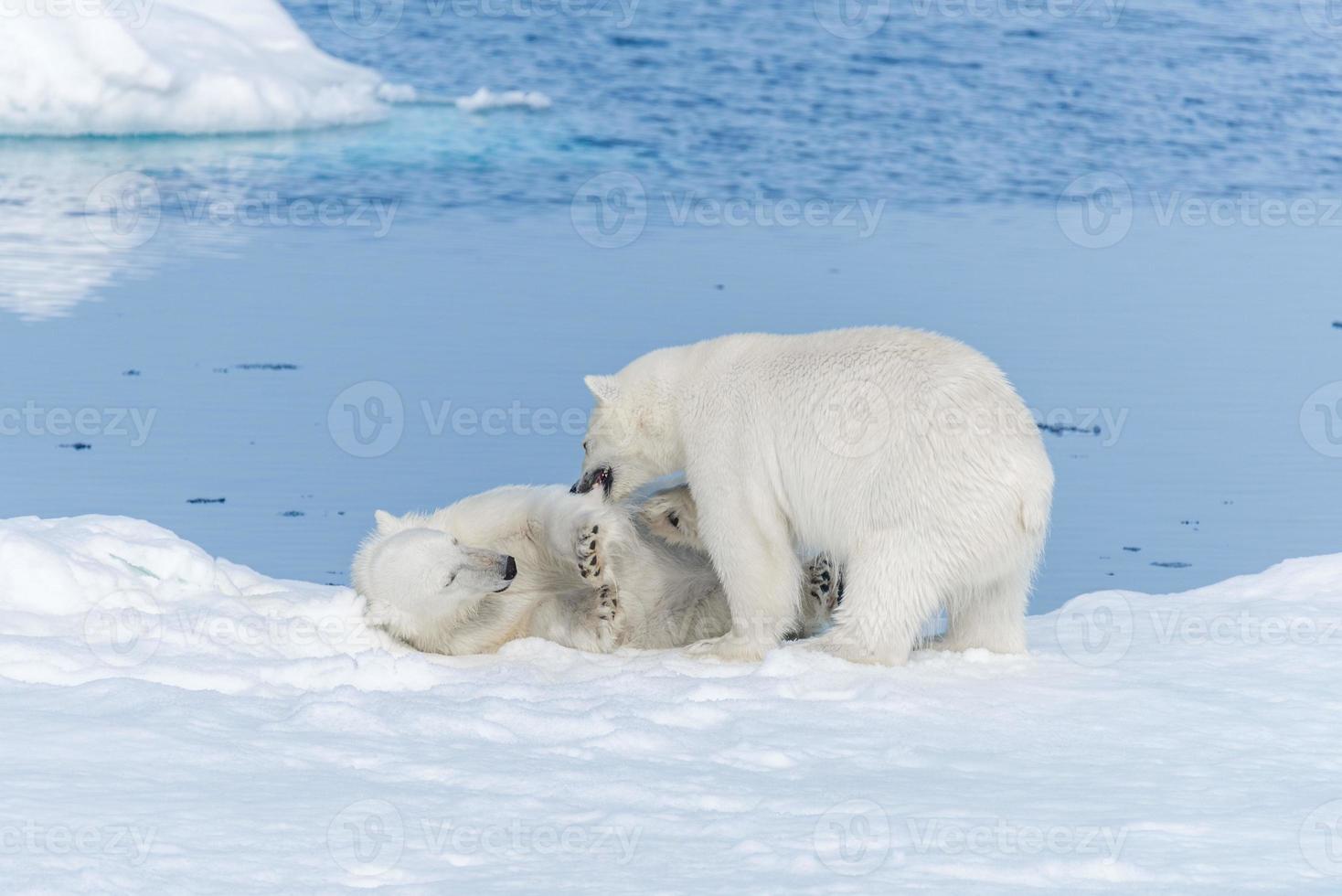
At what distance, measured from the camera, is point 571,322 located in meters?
9.34

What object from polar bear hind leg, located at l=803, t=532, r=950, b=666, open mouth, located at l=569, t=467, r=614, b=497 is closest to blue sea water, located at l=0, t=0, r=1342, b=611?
open mouth, located at l=569, t=467, r=614, b=497

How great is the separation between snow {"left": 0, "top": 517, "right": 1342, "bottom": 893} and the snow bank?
38.6ft

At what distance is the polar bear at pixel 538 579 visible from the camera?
187 inches

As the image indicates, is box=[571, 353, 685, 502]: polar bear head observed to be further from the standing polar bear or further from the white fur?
the white fur

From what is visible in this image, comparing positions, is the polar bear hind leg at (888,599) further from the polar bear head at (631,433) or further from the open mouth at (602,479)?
the open mouth at (602,479)

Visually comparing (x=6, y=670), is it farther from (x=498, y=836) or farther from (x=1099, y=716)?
(x=1099, y=716)

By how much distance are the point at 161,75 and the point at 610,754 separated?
44.9 ft

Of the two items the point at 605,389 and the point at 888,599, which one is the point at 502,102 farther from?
the point at 888,599

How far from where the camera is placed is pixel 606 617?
4832 mm

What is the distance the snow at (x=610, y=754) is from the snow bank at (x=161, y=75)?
38.6ft

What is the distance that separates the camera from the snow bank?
15.5 m

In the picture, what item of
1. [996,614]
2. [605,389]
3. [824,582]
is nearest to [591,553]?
[605,389]

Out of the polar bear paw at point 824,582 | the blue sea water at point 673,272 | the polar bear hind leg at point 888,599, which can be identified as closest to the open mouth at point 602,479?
the polar bear paw at point 824,582

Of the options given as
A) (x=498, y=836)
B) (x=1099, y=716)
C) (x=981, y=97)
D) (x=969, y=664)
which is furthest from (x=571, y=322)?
(x=981, y=97)
